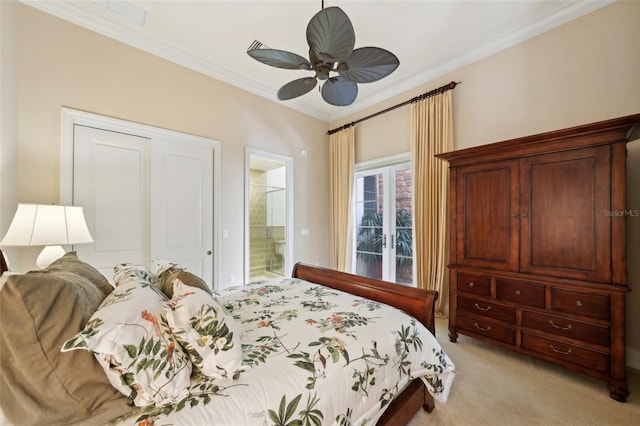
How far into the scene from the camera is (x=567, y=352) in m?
1.92

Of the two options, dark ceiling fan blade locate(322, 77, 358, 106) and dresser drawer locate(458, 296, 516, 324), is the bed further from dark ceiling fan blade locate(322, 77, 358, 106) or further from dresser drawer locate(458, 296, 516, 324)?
dark ceiling fan blade locate(322, 77, 358, 106)

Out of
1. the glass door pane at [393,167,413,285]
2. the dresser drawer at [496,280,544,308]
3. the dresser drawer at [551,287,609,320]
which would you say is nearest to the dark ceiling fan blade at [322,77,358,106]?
the glass door pane at [393,167,413,285]

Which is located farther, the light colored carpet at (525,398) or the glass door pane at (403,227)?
the glass door pane at (403,227)

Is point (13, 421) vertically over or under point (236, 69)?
under

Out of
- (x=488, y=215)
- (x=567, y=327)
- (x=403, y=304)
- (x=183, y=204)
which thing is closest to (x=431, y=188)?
(x=488, y=215)

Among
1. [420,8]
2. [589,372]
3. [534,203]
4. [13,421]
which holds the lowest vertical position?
[589,372]

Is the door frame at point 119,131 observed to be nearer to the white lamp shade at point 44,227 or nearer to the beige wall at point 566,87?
the white lamp shade at point 44,227

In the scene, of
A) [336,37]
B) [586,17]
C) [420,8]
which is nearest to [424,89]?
[420,8]

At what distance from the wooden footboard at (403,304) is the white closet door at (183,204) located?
1803 mm

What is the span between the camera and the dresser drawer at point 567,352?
1799 millimetres

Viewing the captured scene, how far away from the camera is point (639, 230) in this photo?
6.82 feet

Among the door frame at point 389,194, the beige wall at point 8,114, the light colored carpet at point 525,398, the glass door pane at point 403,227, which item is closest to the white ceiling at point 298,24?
the beige wall at point 8,114

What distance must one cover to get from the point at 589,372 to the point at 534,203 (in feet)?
4.25

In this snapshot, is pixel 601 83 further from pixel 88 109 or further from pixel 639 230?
pixel 88 109
